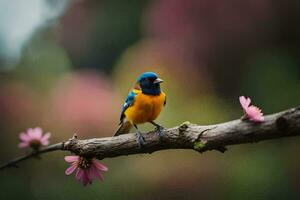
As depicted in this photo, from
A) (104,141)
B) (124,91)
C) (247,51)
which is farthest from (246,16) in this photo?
(104,141)

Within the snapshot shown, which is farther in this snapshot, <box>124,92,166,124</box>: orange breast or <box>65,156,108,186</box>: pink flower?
<box>124,92,166,124</box>: orange breast

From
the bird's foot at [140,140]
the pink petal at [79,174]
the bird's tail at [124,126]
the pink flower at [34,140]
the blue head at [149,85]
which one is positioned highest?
the blue head at [149,85]

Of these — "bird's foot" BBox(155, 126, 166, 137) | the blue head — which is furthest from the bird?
"bird's foot" BBox(155, 126, 166, 137)

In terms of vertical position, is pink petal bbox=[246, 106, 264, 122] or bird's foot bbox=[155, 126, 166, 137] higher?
bird's foot bbox=[155, 126, 166, 137]

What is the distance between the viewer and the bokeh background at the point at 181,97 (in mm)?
3723

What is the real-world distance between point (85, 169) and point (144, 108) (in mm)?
483

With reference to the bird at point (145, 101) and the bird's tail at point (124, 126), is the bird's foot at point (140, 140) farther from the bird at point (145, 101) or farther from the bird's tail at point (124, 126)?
the bird's tail at point (124, 126)

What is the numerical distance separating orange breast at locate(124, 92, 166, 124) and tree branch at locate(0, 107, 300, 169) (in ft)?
1.25

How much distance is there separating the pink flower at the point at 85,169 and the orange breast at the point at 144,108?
0.42 m

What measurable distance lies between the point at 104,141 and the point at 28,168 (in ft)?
7.49

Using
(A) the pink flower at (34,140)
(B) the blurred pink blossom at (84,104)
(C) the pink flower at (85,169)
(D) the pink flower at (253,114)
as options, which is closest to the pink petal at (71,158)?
(C) the pink flower at (85,169)

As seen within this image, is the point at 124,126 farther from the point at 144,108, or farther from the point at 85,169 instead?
the point at 85,169

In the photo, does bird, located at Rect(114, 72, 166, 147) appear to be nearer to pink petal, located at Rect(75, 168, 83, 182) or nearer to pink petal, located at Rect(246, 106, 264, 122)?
pink petal, located at Rect(75, 168, 83, 182)

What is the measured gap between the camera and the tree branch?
1.43m
